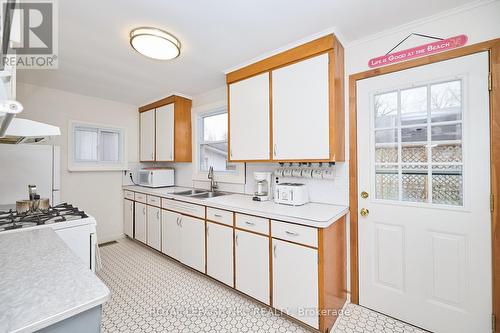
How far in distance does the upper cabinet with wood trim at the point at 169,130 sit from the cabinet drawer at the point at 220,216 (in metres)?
1.44

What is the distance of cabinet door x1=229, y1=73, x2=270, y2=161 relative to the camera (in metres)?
2.26

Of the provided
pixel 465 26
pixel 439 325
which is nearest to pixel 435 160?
pixel 465 26

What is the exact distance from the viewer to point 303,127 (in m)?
1.99

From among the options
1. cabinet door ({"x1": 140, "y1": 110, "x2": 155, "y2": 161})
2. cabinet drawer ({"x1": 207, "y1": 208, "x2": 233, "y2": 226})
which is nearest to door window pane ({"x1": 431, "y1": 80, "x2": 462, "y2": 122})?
cabinet drawer ({"x1": 207, "y1": 208, "x2": 233, "y2": 226})

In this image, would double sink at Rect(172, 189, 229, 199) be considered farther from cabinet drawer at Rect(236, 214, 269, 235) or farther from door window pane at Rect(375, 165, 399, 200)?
door window pane at Rect(375, 165, 399, 200)

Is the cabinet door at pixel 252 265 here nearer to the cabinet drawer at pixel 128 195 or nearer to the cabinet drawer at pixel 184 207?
the cabinet drawer at pixel 184 207

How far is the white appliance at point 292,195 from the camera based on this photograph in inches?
80.9

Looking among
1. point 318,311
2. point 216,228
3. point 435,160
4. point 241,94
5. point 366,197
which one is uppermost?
point 241,94

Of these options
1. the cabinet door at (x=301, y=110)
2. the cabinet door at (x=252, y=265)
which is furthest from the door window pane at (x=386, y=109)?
the cabinet door at (x=252, y=265)

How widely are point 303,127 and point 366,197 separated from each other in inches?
33.6

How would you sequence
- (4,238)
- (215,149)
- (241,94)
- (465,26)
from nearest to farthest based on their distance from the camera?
(4,238), (465,26), (241,94), (215,149)

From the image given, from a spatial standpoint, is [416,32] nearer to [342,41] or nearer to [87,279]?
[342,41]

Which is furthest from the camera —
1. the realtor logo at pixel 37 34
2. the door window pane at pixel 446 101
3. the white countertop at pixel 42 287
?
the door window pane at pixel 446 101

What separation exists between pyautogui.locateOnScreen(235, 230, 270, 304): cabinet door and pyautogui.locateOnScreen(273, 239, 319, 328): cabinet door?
0.09m
